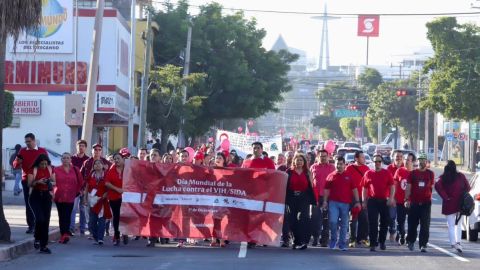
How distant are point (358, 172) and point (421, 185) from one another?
162 centimetres

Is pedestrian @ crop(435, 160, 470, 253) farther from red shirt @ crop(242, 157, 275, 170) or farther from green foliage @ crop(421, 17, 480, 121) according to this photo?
green foliage @ crop(421, 17, 480, 121)

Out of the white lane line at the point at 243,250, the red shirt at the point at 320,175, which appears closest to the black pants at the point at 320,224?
the red shirt at the point at 320,175

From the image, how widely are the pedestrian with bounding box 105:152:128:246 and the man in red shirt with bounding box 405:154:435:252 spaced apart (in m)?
5.07

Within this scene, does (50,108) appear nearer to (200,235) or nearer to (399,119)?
(200,235)

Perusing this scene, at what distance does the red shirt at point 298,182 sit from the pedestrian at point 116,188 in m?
3.02

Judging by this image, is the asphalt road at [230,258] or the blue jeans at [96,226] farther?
the blue jeans at [96,226]

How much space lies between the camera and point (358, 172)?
2100 cm

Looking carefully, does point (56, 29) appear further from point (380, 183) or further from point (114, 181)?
point (380, 183)

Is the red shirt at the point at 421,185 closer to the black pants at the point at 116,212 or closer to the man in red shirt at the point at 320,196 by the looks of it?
the man in red shirt at the point at 320,196

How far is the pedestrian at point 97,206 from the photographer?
20.1 metres

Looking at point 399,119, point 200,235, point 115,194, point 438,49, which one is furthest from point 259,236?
point 399,119

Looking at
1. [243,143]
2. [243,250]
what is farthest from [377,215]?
[243,143]

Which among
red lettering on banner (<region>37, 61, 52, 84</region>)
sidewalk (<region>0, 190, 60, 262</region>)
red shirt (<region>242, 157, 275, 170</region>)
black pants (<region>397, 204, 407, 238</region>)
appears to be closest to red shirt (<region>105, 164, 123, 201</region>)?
sidewalk (<region>0, 190, 60, 262</region>)

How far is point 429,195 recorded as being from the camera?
1978 cm
